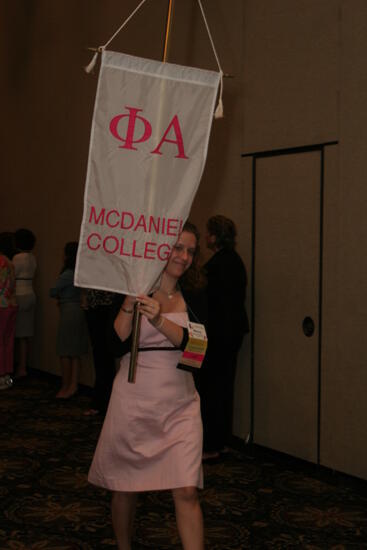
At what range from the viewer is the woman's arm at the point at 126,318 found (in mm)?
3117

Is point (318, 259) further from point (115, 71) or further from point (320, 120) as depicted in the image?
point (115, 71)

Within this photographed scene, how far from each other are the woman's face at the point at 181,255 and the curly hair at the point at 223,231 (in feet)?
6.83

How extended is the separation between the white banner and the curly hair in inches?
92.4

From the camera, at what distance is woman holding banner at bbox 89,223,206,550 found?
3109 mm

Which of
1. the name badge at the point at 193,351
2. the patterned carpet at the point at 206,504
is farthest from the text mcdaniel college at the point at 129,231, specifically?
the patterned carpet at the point at 206,504

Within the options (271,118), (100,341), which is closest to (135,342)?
(271,118)

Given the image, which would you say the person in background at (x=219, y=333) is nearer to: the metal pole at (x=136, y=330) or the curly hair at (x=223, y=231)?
the curly hair at (x=223, y=231)

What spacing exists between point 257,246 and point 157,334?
2588mm

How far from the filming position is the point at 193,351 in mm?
3117

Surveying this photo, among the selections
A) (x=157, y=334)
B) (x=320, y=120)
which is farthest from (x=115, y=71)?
(x=320, y=120)

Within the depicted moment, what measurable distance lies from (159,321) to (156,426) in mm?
437

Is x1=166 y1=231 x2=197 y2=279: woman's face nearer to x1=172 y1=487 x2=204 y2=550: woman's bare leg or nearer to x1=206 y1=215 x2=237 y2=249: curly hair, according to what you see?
x1=172 y1=487 x2=204 y2=550: woman's bare leg

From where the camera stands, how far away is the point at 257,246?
18.7ft

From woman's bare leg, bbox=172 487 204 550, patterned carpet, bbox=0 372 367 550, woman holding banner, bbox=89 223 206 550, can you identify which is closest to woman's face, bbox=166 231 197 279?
woman holding banner, bbox=89 223 206 550
